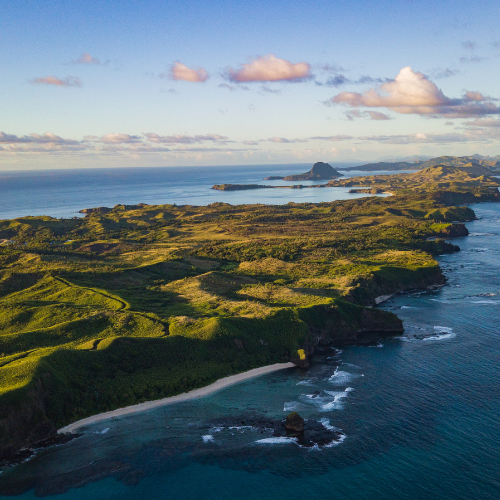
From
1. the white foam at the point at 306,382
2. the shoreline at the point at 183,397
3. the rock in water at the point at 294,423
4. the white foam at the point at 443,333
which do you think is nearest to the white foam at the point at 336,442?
the rock in water at the point at 294,423

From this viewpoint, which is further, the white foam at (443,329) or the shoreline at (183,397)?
the white foam at (443,329)

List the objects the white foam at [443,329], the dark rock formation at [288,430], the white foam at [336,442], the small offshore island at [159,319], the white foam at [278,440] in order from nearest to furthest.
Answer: the white foam at [336,442] → the white foam at [278,440] → the dark rock formation at [288,430] → the small offshore island at [159,319] → the white foam at [443,329]

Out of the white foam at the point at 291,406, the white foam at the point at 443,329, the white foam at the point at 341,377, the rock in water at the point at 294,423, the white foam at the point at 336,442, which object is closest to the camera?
the white foam at the point at 336,442

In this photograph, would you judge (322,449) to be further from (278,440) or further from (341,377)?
(341,377)

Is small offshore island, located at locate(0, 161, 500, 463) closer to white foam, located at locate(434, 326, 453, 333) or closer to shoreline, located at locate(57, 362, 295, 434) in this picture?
shoreline, located at locate(57, 362, 295, 434)

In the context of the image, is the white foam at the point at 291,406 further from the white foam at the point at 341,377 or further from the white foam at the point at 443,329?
the white foam at the point at 443,329

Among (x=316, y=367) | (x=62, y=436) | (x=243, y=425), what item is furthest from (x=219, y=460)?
(x=316, y=367)
